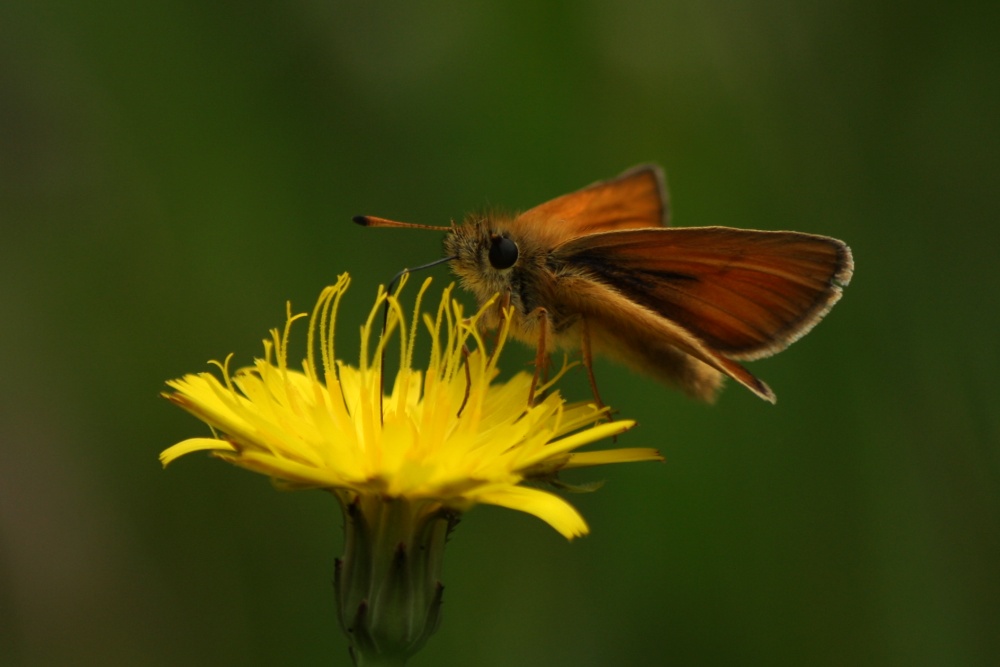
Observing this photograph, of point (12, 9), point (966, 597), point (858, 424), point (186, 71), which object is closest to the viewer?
point (966, 597)

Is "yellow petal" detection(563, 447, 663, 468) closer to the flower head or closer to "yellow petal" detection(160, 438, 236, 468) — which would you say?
the flower head

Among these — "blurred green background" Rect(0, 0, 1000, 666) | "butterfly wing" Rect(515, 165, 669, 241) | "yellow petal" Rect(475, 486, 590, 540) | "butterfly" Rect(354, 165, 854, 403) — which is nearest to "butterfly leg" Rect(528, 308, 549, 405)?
"butterfly" Rect(354, 165, 854, 403)

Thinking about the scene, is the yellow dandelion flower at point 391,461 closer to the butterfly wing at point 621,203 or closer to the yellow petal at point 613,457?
the yellow petal at point 613,457

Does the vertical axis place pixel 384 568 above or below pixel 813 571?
above

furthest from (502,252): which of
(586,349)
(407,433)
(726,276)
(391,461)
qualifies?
(391,461)

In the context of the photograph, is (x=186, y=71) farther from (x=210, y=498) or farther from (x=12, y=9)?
(x=210, y=498)

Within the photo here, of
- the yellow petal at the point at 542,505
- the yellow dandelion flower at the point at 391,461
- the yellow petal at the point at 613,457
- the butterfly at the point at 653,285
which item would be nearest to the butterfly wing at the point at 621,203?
the butterfly at the point at 653,285

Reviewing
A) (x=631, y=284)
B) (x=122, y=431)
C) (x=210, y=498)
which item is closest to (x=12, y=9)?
(x=122, y=431)
